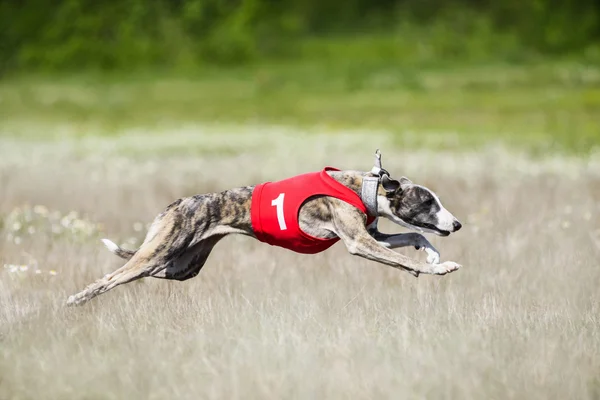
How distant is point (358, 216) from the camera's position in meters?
7.63

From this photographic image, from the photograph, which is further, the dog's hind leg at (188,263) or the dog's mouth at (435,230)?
the dog's hind leg at (188,263)

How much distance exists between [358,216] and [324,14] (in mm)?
38878

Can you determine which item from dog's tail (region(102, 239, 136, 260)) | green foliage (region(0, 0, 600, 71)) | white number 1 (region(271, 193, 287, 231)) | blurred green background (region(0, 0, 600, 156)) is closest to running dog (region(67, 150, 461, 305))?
white number 1 (region(271, 193, 287, 231))

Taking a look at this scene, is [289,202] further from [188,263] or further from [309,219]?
[188,263]

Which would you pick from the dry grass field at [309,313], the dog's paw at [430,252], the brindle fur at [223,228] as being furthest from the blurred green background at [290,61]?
the brindle fur at [223,228]

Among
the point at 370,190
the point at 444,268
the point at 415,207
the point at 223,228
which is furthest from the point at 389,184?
the point at 223,228

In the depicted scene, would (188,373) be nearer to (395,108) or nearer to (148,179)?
(148,179)

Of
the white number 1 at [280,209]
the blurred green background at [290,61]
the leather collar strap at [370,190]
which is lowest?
the white number 1 at [280,209]

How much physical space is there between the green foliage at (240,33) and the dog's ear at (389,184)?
31.2 meters

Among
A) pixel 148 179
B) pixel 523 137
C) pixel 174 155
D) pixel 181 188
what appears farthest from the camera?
pixel 523 137

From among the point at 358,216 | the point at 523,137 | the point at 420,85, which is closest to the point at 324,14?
the point at 420,85

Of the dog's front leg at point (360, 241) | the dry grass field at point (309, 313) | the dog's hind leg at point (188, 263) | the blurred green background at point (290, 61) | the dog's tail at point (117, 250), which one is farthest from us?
the blurred green background at point (290, 61)

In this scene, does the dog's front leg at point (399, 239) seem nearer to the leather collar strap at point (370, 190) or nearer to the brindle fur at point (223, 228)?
the brindle fur at point (223, 228)

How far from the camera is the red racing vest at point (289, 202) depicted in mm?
Answer: 7562
